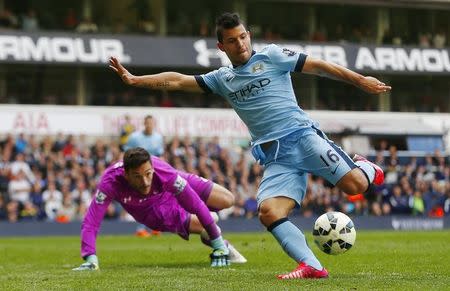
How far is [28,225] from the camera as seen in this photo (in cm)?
2678

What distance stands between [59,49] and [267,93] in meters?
29.1

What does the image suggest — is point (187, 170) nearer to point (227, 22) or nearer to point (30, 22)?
point (30, 22)

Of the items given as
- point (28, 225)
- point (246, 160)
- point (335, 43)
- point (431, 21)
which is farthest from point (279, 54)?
point (431, 21)

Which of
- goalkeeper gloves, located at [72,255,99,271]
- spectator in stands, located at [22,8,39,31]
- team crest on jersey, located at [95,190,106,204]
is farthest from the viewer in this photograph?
spectator in stands, located at [22,8,39,31]

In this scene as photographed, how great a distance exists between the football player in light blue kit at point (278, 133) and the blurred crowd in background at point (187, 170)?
15568 millimetres

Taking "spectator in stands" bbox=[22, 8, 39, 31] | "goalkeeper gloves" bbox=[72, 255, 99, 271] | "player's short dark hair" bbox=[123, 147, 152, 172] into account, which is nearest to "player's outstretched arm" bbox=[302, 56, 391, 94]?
"player's short dark hair" bbox=[123, 147, 152, 172]

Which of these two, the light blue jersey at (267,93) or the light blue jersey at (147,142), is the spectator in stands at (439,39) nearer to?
the light blue jersey at (147,142)

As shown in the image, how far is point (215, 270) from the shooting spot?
11742 millimetres

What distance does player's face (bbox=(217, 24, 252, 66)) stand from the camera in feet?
33.6

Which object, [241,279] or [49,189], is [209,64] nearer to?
[49,189]

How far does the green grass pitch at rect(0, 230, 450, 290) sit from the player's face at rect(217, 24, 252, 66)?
87.6 inches

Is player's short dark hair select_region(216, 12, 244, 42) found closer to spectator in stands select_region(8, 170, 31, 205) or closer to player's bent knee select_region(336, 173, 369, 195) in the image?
player's bent knee select_region(336, 173, 369, 195)

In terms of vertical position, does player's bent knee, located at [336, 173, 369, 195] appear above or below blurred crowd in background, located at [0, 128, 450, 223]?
above

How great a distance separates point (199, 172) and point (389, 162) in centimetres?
718
